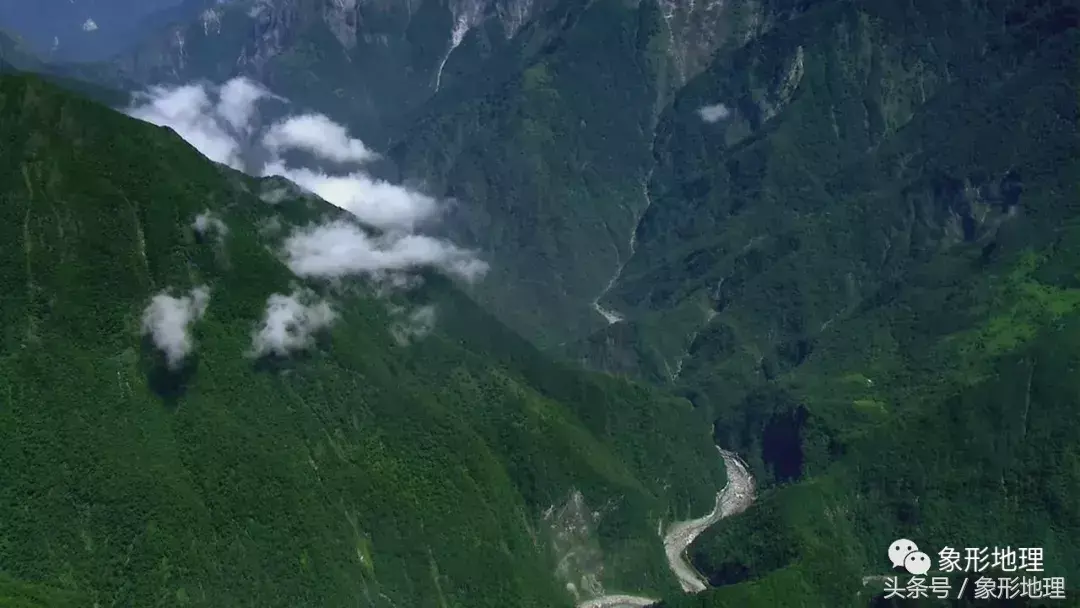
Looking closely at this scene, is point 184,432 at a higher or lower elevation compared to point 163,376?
lower

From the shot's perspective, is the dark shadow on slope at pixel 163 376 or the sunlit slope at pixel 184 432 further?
the dark shadow on slope at pixel 163 376

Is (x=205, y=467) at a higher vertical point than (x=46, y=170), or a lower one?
lower

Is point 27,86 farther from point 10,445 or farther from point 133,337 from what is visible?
point 10,445

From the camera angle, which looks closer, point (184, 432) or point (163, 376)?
point (184, 432)

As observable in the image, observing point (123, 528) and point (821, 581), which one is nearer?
point (123, 528)

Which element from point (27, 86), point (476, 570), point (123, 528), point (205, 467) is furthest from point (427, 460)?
point (27, 86)

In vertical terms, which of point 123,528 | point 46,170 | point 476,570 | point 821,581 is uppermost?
point 46,170

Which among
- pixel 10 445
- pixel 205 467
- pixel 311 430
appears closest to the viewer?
pixel 10 445

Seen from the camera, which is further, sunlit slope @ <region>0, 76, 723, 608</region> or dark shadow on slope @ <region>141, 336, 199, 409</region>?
dark shadow on slope @ <region>141, 336, 199, 409</region>
